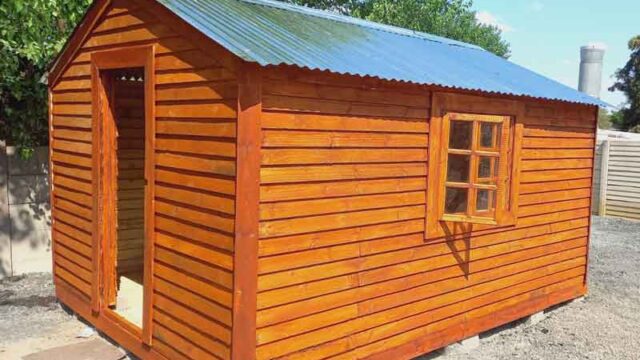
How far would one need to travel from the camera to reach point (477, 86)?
200 inches

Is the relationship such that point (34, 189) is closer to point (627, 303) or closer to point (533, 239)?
point (533, 239)

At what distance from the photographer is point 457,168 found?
5.00 metres

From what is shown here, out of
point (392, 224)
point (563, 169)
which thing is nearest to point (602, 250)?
point (563, 169)

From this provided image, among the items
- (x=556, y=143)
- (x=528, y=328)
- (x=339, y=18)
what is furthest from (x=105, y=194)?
(x=556, y=143)

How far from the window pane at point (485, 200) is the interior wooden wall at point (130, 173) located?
388 centimetres

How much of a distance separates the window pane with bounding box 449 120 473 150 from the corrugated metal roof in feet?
1.05

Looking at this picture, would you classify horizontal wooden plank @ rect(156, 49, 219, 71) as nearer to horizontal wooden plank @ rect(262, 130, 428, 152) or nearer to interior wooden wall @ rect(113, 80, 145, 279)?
horizontal wooden plank @ rect(262, 130, 428, 152)

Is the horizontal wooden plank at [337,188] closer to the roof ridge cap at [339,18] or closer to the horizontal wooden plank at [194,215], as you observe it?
the horizontal wooden plank at [194,215]

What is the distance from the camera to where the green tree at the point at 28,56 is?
249 inches

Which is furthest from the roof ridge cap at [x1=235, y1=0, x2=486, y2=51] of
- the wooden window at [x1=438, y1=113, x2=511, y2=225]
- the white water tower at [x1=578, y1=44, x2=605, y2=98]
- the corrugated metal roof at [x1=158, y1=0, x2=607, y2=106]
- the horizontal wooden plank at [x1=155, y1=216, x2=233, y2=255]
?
the white water tower at [x1=578, y1=44, x2=605, y2=98]

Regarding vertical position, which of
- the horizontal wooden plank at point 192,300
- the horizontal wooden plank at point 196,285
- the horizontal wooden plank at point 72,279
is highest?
the horizontal wooden plank at point 196,285

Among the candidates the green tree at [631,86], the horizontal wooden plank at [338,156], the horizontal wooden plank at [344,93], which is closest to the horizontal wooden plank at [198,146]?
the horizontal wooden plank at [338,156]

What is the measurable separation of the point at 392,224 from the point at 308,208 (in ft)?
3.14

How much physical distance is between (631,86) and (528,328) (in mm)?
21528
